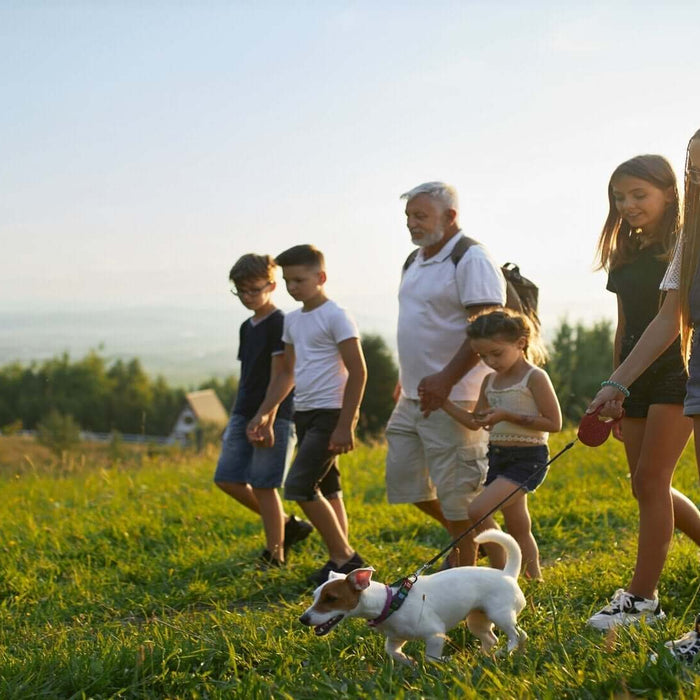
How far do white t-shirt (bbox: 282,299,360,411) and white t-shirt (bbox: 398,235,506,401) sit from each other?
1.81ft

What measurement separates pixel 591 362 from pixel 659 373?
39.7 m

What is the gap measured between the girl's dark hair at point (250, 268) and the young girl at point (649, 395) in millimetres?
2634

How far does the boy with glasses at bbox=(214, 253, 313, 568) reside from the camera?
652cm

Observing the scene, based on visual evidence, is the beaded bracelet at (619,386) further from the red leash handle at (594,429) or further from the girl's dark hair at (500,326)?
the girl's dark hair at (500,326)

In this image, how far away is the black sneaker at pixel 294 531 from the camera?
6.94 meters

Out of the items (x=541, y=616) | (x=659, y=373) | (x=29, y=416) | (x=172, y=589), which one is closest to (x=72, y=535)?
(x=172, y=589)

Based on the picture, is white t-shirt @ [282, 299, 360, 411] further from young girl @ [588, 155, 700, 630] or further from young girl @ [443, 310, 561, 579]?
young girl @ [588, 155, 700, 630]

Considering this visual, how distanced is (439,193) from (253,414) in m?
2.05

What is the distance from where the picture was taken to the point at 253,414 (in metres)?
6.66

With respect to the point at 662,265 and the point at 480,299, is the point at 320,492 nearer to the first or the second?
the point at 480,299

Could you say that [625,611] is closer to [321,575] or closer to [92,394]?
[321,575]

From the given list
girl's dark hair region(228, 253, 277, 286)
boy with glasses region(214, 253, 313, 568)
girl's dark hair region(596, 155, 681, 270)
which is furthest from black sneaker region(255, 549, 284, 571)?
girl's dark hair region(596, 155, 681, 270)

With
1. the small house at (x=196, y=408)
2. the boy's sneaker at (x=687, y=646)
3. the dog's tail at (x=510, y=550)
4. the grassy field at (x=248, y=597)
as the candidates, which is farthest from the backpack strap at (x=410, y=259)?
the small house at (x=196, y=408)

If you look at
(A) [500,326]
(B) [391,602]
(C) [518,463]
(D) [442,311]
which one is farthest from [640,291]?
(B) [391,602]
